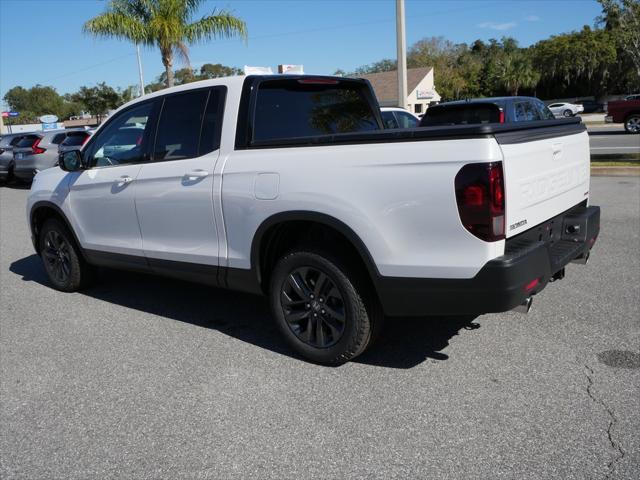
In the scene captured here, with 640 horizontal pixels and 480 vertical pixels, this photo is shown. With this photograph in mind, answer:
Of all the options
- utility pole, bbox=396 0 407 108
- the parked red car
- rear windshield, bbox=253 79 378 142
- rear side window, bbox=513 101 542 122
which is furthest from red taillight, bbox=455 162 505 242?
the parked red car

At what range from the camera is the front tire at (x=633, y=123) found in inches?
920

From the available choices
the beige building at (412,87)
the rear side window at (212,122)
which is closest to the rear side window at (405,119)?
the rear side window at (212,122)

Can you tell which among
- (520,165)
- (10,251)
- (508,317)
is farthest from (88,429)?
(10,251)

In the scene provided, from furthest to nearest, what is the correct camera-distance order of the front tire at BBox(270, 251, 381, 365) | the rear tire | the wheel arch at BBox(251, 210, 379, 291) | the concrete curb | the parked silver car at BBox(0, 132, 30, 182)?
the parked silver car at BBox(0, 132, 30, 182) → the concrete curb → the rear tire → the front tire at BBox(270, 251, 381, 365) → the wheel arch at BBox(251, 210, 379, 291)

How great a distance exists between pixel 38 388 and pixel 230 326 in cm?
149

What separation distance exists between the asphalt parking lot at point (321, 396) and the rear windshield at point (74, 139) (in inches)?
461

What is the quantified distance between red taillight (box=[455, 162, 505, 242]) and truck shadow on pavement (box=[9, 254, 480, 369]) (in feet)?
4.00

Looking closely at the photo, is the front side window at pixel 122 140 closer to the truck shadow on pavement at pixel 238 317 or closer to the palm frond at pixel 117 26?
the truck shadow on pavement at pixel 238 317

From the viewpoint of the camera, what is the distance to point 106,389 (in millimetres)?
3783

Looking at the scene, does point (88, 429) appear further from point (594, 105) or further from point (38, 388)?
point (594, 105)

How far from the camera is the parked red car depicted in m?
23.3

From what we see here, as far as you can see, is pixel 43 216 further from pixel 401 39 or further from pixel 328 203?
pixel 401 39

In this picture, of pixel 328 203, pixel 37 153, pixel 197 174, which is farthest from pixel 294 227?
pixel 37 153

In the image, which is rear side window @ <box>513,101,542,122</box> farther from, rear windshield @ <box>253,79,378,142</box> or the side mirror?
the side mirror
